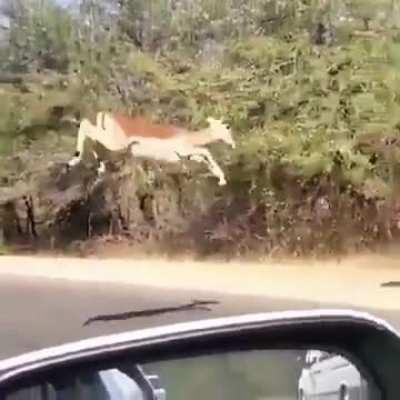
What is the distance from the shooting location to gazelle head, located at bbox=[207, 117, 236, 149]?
2652mm

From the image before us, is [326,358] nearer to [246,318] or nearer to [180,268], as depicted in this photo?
[246,318]

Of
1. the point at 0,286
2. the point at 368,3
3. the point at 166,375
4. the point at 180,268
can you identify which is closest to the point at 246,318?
the point at 166,375

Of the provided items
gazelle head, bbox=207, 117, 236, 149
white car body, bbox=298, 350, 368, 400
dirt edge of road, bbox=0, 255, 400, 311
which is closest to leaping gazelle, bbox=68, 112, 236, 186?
gazelle head, bbox=207, 117, 236, 149

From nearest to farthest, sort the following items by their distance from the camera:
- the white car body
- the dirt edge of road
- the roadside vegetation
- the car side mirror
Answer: the car side mirror, the white car body, the dirt edge of road, the roadside vegetation

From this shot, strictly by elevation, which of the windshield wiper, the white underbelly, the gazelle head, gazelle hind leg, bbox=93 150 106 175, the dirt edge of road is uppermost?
the gazelle head

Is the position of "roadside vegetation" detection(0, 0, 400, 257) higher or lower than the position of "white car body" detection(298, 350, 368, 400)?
higher

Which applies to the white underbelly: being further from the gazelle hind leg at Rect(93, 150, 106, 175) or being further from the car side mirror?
the car side mirror

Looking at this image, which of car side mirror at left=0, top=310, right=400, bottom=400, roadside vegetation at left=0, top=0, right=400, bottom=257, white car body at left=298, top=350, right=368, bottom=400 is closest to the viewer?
car side mirror at left=0, top=310, right=400, bottom=400

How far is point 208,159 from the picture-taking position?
2656 millimetres

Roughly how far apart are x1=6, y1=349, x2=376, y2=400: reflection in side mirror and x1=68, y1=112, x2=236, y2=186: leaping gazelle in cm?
160

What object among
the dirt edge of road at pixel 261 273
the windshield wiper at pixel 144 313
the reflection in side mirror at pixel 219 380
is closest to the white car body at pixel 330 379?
the reflection in side mirror at pixel 219 380

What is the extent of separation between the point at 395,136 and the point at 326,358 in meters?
1.62

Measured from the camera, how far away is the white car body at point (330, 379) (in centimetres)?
105

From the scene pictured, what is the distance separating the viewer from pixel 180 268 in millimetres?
2600
